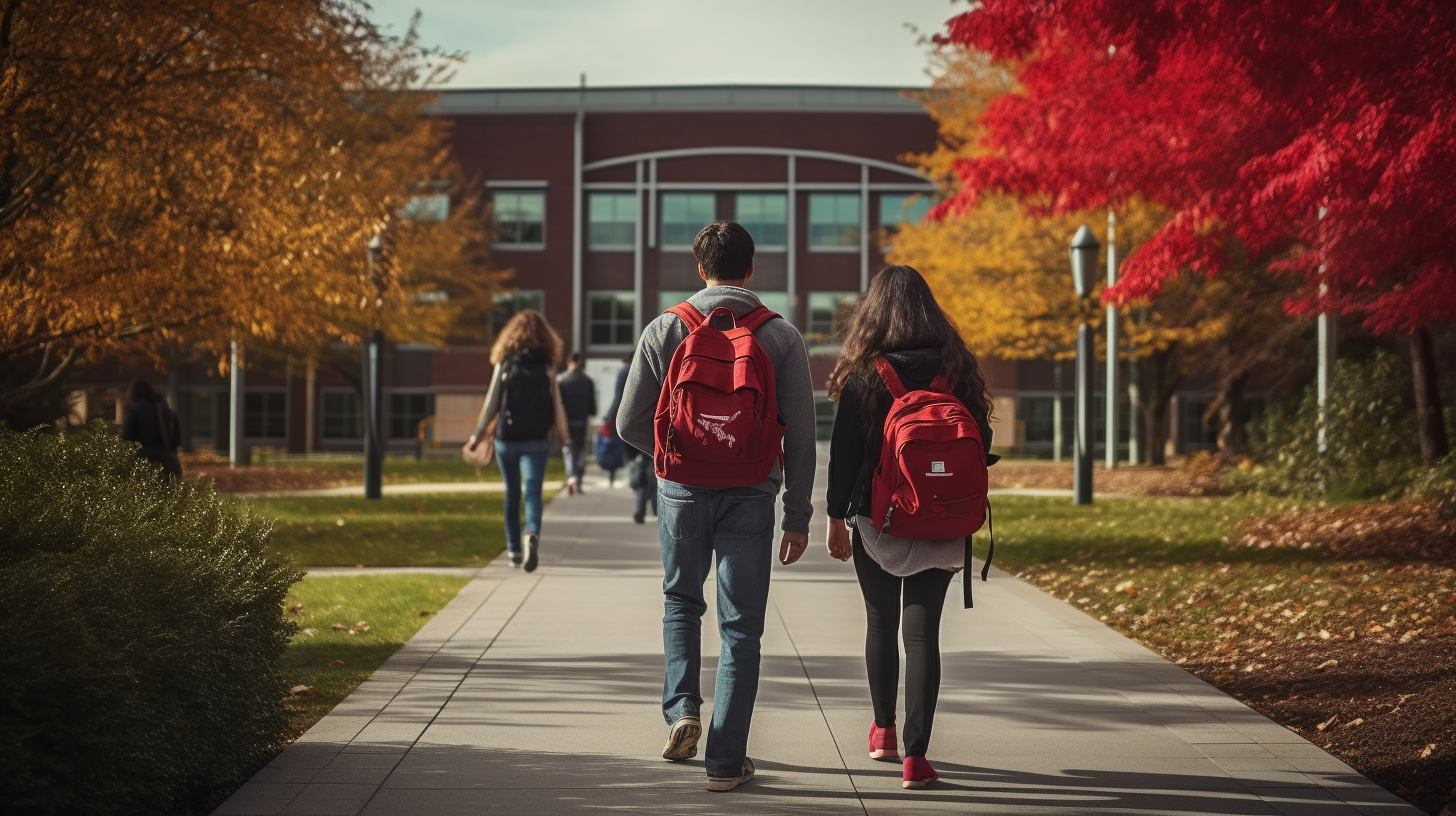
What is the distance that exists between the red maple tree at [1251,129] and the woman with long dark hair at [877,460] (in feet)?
13.1

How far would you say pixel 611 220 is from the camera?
53.3 metres

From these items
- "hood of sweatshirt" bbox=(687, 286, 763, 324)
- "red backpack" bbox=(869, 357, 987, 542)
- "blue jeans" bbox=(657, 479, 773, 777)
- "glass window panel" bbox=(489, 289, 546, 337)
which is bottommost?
"blue jeans" bbox=(657, 479, 773, 777)

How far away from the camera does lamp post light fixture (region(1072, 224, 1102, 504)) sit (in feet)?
62.4

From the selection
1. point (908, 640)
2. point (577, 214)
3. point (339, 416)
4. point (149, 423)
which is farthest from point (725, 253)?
point (339, 416)

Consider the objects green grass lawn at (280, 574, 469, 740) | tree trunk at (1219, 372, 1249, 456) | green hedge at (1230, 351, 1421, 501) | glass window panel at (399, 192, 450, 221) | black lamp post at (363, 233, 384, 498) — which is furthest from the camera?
glass window panel at (399, 192, 450, 221)

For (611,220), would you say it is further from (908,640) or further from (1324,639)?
(908,640)

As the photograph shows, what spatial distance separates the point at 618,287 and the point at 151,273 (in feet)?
136

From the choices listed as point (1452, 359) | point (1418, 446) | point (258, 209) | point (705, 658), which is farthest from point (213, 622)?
point (1452, 359)

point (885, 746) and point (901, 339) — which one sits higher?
point (901, 339)

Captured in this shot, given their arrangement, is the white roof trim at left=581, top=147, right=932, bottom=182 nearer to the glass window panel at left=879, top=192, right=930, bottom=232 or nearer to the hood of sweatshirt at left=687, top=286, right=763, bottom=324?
the glass window panel at left=879, top=192, right=930, bottom=232

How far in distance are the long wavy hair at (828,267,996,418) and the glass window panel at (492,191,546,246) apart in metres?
48.1

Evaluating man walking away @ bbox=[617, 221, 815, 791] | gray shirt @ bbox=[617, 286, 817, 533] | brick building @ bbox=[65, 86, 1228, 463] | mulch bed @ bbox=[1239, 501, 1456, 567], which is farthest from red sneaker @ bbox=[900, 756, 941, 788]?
brick building @ bbox=[65, 86, 1228, 463]

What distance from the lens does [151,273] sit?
12055 millimetres

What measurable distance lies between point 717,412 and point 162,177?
32.9 feet
